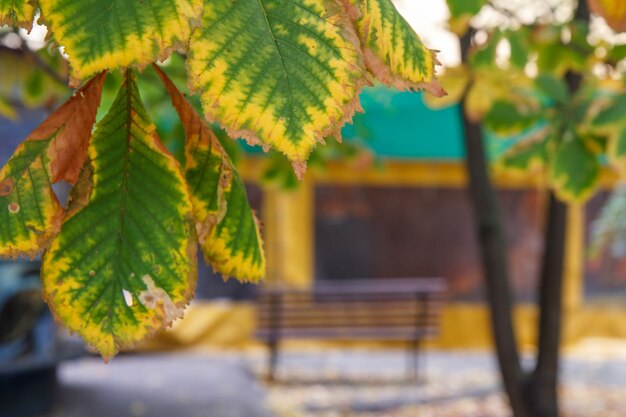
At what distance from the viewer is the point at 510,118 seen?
2211 mm

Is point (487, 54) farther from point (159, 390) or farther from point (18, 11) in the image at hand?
point (159, 390)

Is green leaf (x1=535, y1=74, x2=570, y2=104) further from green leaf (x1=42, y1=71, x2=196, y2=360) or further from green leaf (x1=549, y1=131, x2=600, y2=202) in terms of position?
green leaf (x1=42, y1=71, x2=196, y2=360)

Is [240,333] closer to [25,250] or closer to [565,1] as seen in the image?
[565,1]

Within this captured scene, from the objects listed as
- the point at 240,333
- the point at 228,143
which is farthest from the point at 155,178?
the point at 240,333

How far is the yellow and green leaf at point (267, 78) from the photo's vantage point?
502 mm

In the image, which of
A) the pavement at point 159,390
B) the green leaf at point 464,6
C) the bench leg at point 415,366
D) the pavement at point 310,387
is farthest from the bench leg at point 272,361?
the green leaf at point 464,6

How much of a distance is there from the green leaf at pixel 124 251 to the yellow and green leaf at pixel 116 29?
100 millimetres

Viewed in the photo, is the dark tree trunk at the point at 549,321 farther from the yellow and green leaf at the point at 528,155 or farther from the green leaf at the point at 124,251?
the green leaf at the point at 124,251

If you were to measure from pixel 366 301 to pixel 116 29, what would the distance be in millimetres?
7541

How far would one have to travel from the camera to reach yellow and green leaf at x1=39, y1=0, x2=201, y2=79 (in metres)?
0.49

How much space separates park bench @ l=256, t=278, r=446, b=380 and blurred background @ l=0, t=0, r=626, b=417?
27 millimetres

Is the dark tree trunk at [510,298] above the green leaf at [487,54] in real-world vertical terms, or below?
below

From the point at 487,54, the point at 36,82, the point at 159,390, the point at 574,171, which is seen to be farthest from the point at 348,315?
the point at 574,171

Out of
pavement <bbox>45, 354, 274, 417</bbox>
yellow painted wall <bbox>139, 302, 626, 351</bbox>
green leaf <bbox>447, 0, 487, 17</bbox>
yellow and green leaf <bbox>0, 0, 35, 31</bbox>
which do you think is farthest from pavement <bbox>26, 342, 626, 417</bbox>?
yellow and green leaf <bbox>0, 0, 35, 31</bbox>
